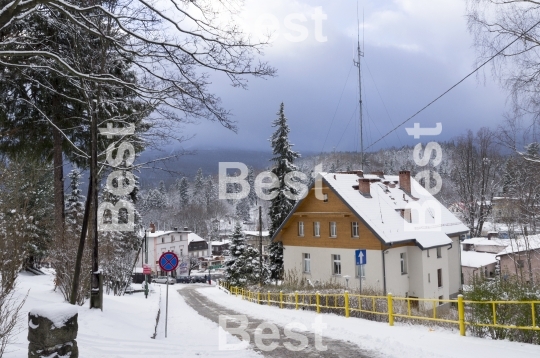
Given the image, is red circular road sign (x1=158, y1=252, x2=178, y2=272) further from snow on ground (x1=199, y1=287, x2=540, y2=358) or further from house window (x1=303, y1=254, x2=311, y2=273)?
house window (x1=303, y1=254, x2=311, y2=273)

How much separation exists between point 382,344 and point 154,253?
90.1m

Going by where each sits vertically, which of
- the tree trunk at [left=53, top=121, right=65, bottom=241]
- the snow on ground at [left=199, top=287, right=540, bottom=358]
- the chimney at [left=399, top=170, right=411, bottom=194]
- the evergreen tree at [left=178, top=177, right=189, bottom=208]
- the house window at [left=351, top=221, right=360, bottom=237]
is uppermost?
the evergreen tree at [left=178, top=177, right=189, bottom=208]

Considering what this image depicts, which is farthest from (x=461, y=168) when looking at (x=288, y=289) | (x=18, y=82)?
(x=18, y=82)

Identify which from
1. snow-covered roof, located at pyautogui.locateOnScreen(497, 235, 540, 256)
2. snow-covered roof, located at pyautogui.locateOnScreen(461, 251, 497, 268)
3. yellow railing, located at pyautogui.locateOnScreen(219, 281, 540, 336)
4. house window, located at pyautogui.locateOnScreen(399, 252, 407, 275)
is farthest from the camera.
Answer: snow-covered roof, located at pyautogui.locateOnScreen(461, 251, 497, 268)

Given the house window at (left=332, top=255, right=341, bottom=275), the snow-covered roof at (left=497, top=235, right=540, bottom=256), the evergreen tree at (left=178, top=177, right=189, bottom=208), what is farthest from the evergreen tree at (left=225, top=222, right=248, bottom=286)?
the evergreen tree at (left=178, top=177, right=189, bottom=208)

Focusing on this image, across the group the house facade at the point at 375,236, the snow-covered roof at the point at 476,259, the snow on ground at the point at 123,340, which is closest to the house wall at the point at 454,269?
the house facade at the point at 375,236

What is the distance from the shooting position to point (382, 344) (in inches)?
400

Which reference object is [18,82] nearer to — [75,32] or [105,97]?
[105,97]

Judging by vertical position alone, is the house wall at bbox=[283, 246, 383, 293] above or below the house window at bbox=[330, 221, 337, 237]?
below

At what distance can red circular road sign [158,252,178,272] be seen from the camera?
41.9 ft

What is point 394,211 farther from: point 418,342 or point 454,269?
point 418,342

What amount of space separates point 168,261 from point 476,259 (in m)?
48.5

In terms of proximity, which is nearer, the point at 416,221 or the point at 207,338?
the point at 207,338

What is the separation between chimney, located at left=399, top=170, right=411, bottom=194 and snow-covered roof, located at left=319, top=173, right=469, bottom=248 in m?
0.36
